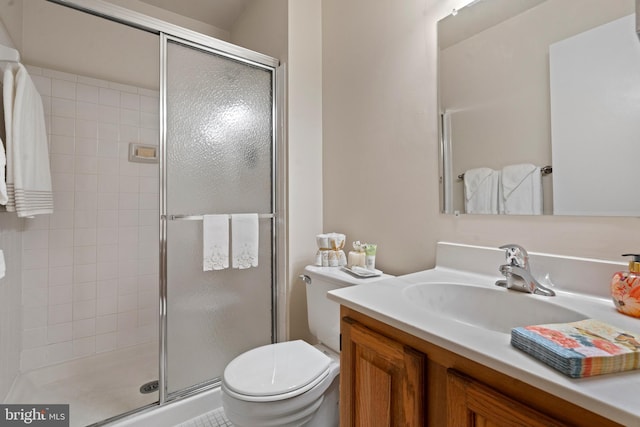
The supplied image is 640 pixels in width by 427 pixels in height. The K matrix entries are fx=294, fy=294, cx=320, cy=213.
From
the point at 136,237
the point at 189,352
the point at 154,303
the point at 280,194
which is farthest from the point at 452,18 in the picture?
the point at 154,303

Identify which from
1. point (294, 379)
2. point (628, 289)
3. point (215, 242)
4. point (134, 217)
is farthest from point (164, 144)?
point (628, 289)

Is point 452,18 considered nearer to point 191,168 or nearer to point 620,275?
point 620,275

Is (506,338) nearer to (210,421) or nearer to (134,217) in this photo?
(210,421)

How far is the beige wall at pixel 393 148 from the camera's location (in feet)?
3.53

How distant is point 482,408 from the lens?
54cm

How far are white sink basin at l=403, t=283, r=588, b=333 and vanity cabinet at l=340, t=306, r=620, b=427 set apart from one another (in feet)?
0.52

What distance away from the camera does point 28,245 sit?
184cm

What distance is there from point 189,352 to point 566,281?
1.66 m

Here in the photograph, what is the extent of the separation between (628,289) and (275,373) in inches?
43.9

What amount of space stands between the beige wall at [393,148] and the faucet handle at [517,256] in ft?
0.35

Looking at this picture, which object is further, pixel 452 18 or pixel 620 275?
pixel 452 18

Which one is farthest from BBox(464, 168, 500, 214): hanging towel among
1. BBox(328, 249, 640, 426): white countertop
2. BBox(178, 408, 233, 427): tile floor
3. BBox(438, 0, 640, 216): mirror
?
BBox(178, 408, 233, 427): tile floor

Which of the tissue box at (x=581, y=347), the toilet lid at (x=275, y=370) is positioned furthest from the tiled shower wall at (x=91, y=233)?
the tissue box at (x=581, y=347)

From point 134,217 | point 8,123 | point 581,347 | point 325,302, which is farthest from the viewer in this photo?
point 134,217
